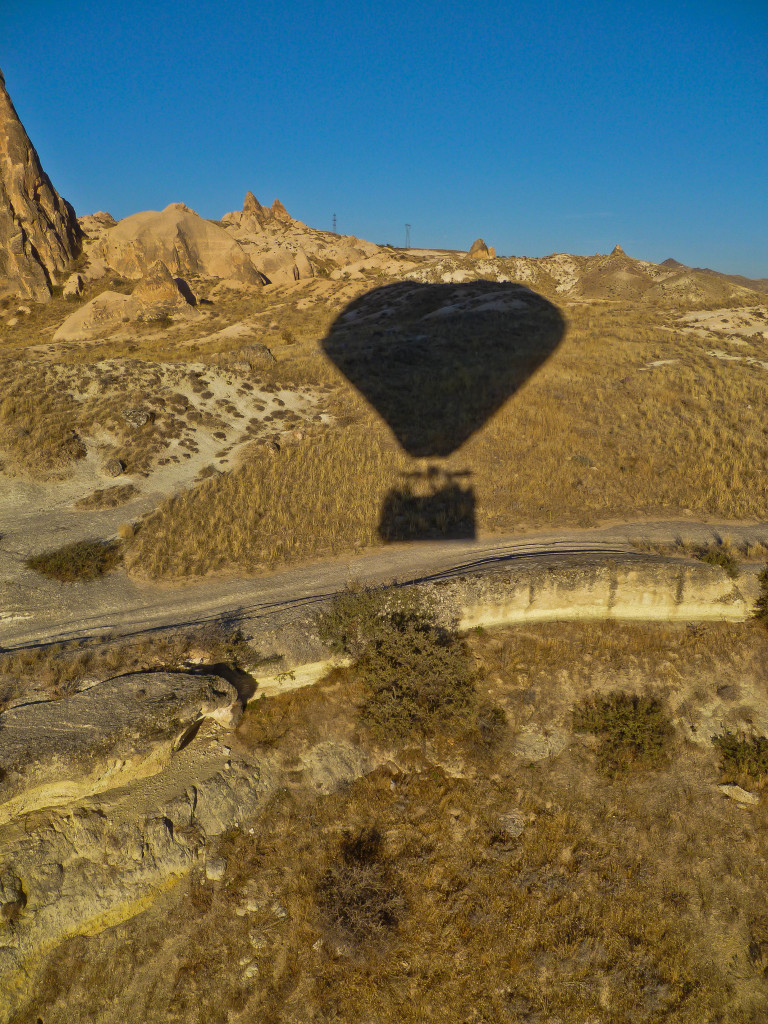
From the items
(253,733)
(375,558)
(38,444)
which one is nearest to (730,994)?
(253,733)

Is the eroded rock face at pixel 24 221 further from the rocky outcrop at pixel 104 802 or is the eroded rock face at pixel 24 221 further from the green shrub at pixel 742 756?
the green shrub at pixel 742 756

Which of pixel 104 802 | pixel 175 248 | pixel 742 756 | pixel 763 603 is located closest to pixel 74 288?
pixel 175 248

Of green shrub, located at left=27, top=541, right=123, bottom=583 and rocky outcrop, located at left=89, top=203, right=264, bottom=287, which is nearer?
green shrub, located at left=27, top=541, right=123, bottom=583

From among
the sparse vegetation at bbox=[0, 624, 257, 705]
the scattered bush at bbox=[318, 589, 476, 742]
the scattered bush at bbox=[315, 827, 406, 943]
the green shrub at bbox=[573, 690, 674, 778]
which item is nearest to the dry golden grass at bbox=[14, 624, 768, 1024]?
the scattered bush at bbox=[315, 827, 406, 943]

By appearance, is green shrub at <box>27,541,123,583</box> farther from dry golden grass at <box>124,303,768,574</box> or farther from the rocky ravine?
the rocky ravine

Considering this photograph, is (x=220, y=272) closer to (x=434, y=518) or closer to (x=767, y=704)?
(x=434, y=518)

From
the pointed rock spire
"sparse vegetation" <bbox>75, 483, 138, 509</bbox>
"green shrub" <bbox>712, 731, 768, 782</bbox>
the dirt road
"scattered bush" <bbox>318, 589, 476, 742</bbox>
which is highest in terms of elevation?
the pointed rock spire

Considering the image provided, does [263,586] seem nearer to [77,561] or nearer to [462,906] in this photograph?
[77,561]
